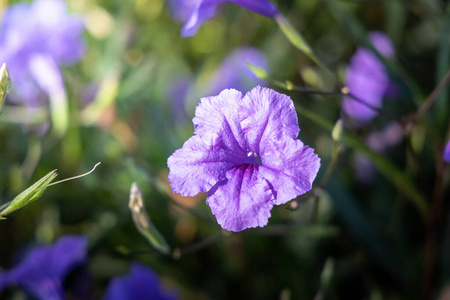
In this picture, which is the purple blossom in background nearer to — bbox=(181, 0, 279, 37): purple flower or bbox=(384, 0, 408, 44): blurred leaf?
bbox=(384, 0, 408, 44): blurred leaf

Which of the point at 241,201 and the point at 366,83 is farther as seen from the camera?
the point at 366,83

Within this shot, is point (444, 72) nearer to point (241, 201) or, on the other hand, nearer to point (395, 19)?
point (395, 19)

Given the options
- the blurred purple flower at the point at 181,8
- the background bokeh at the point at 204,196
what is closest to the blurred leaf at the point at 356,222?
→ the background bokeh at the point at 204,196

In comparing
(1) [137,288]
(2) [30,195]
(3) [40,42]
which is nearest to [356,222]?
(1) [137,288]

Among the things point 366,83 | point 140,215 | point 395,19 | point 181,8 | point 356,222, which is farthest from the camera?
point 181,8

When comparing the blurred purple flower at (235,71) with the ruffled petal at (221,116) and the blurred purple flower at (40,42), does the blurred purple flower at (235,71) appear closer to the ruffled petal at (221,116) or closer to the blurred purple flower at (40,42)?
the blurred purple flower at (40,42)

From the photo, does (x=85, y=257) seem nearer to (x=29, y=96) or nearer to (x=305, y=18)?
(x=29, y=96)
